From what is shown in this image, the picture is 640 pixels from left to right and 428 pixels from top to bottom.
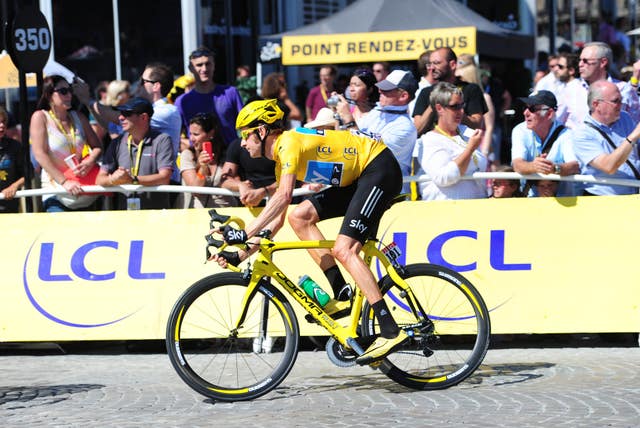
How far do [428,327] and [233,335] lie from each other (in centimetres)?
125

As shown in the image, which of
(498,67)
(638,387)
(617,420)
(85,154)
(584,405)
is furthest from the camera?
(498,67)

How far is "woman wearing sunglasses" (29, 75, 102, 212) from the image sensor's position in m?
10.6

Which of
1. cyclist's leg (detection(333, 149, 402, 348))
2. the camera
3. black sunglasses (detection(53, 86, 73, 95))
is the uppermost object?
black sunglasses (detection(53, 86, 73, 95))

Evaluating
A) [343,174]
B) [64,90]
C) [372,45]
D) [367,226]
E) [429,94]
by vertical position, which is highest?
[372,45]

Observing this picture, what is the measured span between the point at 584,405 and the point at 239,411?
80.2 inches

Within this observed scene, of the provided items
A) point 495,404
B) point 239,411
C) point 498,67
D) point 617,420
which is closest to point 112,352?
point 239,411

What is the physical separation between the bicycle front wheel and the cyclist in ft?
0.94

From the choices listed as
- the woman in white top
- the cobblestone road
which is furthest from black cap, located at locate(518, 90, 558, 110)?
the cobblestone road

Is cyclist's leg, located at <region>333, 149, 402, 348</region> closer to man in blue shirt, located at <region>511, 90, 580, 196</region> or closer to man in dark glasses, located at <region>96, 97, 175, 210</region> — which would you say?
man in blue shirt, located at <region>511, 90, 580, 196</region>

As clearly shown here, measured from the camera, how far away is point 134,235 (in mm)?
9961

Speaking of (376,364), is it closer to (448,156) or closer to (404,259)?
(404,259)

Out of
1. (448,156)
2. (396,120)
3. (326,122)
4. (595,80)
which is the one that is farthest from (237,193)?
(595,80)

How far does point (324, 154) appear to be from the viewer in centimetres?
785

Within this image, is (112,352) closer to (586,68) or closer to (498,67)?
(586,68)
